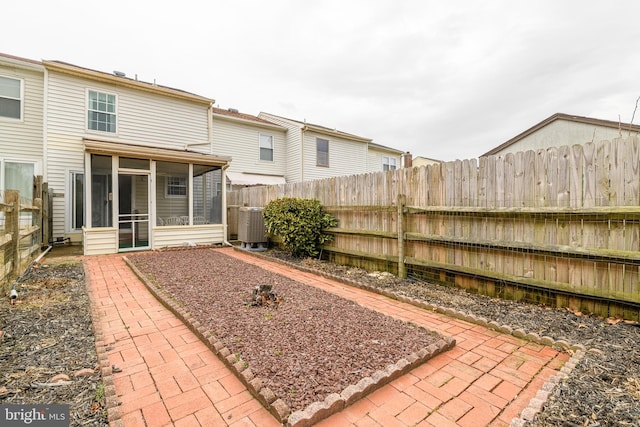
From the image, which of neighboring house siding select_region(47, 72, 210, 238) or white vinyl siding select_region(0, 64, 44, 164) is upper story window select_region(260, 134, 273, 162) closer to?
neighboring house siding select_region(47, 72, 210, 238)

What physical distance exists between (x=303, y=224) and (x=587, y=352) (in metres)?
5.10

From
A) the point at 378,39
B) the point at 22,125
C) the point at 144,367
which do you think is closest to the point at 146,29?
the point at 22,125

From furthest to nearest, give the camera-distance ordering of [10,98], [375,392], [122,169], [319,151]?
[319,151]
[10,98]
[122,169]
[375,392]

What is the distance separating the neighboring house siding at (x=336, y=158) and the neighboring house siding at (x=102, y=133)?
5.37 meters

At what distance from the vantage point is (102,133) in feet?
33.7

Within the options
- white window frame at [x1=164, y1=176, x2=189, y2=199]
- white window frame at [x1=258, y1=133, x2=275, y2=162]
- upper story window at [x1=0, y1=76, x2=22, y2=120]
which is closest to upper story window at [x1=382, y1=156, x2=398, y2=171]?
white window frame at [x1=258, y1=133, x2=275, y2=162]

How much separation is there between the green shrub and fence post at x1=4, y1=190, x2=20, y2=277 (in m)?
4.54

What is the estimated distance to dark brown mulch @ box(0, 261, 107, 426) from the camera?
1936 mm

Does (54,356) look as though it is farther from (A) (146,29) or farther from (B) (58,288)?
(A) (146,29)

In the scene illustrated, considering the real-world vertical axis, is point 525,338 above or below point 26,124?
below

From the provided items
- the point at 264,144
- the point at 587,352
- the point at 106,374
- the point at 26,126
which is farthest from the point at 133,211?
the point at 587,352

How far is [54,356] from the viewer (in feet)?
8.24

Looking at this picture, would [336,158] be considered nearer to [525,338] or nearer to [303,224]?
[303,224]

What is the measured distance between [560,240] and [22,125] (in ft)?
48.9
